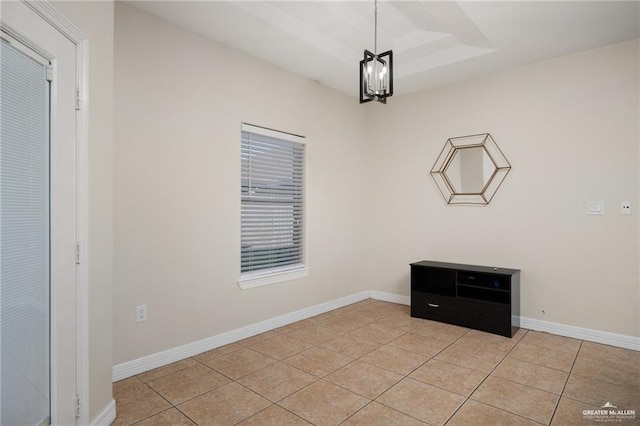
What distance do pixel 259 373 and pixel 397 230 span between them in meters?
2.63

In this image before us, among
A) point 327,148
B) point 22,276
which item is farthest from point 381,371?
point 327,148

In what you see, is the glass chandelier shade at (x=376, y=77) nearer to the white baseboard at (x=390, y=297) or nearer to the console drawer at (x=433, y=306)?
the console drawer at (x=433, y=306)

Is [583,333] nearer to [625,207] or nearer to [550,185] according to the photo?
[625,207]

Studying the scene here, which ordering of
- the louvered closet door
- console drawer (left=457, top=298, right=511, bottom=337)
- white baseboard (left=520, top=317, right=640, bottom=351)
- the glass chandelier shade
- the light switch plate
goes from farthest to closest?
console drawer (left=457, top=298, right=511, bottom=337), the light switch plate, white baseboard (left=520, top=317, right=640, bottom=351), the glass chandelier shade, the louvered closet door

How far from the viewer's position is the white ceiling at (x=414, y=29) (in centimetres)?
270

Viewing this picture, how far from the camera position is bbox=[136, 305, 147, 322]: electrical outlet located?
263 centimetres

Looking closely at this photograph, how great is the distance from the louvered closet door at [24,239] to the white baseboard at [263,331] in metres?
1.04

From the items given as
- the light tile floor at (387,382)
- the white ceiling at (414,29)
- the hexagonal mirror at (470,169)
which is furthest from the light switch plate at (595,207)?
the white ceiling at (414,29)

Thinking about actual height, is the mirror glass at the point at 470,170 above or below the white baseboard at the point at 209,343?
above

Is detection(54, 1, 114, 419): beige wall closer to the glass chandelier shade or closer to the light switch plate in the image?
the glass chandelier shade

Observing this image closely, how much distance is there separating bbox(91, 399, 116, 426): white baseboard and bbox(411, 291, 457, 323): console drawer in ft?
9.63

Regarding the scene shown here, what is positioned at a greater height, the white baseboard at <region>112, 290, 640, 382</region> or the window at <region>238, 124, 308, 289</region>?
the window at <region>238, 124, 308, 289</region>

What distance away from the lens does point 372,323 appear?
12.5 ft

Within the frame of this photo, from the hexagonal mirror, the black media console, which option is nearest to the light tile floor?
the black media console
